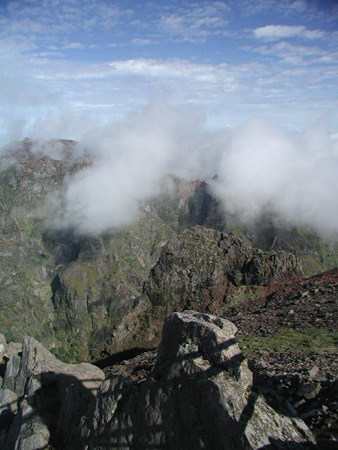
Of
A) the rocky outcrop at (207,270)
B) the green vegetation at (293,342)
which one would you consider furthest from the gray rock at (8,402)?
the rocky outcrop at (207,270)

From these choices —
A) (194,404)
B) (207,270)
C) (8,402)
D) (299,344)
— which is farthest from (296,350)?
(207,270)

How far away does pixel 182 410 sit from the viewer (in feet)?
41.5

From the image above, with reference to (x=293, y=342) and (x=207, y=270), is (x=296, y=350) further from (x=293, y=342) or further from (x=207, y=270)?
(x=207, y=270)

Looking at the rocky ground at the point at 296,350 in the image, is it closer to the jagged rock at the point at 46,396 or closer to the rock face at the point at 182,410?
the rock face at the point at 182,410

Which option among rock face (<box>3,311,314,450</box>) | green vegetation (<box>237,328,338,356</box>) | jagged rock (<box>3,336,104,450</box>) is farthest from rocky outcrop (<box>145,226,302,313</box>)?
rock face (<box>3,311,314,450</box>)

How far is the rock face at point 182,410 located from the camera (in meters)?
11.1

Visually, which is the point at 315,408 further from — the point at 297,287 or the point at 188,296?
the point at 188,296

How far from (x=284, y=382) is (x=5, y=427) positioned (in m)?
20.3

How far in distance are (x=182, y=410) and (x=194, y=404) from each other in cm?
67

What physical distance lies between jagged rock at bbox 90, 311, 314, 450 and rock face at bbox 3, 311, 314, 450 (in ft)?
0.10

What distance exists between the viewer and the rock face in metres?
11.1

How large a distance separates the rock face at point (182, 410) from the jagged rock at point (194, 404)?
0.03 m

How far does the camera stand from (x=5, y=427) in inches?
952

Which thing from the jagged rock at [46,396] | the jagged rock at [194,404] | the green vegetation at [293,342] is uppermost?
the jagged rock at [194,404]
